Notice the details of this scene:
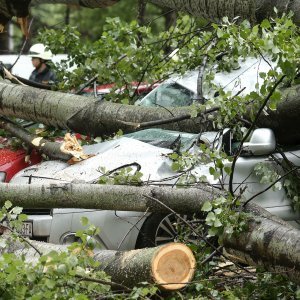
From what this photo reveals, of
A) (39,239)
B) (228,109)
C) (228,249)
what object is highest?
(228,109)

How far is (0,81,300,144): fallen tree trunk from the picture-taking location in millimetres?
9453

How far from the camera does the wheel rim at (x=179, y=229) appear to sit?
25.3 feet

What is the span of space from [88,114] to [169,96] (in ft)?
3.27

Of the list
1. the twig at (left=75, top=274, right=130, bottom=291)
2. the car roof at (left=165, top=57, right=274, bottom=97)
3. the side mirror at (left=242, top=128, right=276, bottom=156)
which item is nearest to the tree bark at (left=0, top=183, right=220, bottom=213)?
the twig at (left=75, top=274, right=130, bottom=291)

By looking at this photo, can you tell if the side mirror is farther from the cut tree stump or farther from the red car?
the red car

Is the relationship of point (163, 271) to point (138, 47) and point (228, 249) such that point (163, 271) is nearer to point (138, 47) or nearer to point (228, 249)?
point (228, 249)

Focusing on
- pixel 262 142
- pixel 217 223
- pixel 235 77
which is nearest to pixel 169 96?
pixel 235 77

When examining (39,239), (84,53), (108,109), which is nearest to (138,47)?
(84,53)

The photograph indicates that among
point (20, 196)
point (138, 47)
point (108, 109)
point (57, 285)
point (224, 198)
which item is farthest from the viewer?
point (138, 47)

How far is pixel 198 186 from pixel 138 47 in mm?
4561

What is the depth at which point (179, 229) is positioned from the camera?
7969 mm

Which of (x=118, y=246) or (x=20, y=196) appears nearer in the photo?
(x=20, y=196)

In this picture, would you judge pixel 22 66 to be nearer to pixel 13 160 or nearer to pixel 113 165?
pixel 13 160

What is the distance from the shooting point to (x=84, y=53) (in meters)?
12.5
